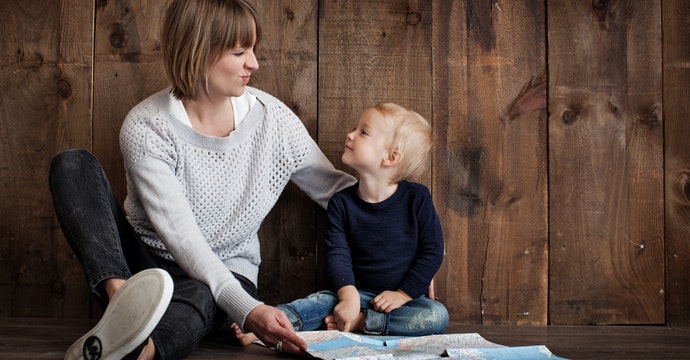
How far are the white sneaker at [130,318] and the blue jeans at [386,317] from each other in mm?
492

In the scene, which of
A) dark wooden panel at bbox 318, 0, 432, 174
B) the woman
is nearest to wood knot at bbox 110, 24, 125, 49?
the woman

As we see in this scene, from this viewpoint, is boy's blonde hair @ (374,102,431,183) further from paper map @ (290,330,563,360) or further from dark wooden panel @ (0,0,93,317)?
dark wooden panel @ (0,0,93,317)

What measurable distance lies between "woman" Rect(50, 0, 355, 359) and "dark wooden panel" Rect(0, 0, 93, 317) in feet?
1.04

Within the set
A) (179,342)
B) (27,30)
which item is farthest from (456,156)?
(27,30)

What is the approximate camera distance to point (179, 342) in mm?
1193

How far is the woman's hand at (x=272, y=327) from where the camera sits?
121 cm

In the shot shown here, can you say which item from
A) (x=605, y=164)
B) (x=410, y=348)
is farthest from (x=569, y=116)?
Answer: (x=410, y=348)

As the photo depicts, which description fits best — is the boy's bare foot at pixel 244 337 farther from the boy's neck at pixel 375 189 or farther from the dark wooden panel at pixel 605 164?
the dark wooden panel at pixel 605 164

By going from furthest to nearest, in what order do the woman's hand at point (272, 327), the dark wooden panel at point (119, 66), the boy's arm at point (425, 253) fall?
the dark wooden panel at point (119, 66) → the boy's arm at point (425, 253) → the woman's hand at point (272, 327)

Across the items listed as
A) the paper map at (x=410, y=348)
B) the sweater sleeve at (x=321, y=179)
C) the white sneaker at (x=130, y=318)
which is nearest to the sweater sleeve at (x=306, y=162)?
the sweater sleeve at (x=321, y=179)

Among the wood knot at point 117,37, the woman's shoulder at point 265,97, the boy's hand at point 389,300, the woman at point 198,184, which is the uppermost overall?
the wood knot at point 117,37

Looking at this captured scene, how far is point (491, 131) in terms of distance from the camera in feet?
5.73

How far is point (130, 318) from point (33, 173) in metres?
0.85

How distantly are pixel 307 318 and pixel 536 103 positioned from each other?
0.77 m
